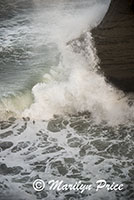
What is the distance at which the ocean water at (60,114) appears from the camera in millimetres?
4945

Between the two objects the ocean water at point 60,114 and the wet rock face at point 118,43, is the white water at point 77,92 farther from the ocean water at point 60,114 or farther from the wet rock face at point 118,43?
the wet rock face at point 118,43

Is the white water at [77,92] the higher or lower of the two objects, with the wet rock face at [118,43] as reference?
lower

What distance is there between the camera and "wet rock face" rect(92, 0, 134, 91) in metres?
6.34

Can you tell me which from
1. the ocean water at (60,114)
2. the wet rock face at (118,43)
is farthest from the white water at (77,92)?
the wet rock face at (118,43)

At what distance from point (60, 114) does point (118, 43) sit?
175cm

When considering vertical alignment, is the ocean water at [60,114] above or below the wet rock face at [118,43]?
below

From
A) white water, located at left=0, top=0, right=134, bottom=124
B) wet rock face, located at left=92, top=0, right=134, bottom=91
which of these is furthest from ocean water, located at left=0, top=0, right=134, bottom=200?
wet rock face, located at left=92, top=0, right=134, bottom=91

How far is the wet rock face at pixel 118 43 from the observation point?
6336mm

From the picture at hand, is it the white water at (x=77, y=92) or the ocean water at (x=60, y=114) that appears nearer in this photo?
the ocean water at (x=60, y=114)

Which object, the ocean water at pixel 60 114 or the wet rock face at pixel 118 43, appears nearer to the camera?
the ocean water at pixel 60 114

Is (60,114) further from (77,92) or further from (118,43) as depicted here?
(118,43)

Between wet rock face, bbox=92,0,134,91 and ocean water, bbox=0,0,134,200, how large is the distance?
176 mm

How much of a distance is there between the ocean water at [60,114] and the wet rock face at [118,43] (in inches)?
6.9

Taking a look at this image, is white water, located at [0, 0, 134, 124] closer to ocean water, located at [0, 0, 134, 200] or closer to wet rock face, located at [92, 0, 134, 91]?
ocean water, located at [0, 0, 134, 200]
